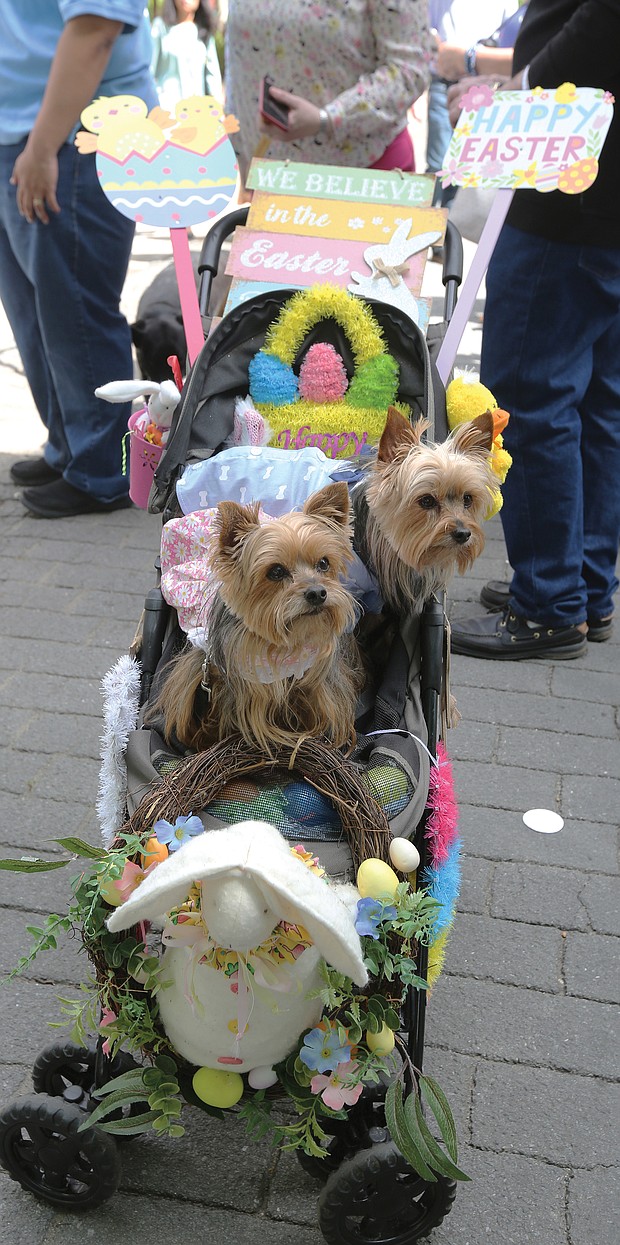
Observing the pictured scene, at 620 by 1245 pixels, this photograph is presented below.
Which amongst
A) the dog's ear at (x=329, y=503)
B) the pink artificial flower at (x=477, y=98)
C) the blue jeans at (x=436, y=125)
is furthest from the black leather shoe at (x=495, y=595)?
the blue jeans at (x=436, y=125)

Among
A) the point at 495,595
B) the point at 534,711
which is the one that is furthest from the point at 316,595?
the point at 495,595

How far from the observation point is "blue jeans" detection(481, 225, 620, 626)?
3676 mm

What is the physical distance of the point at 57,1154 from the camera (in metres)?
2.05

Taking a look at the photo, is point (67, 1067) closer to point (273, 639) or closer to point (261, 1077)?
point (261, 1077)

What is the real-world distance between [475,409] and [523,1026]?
1524 millimetres

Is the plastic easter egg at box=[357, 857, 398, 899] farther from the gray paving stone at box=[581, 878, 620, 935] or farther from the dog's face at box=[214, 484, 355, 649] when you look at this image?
the gray paving stone at box=[581, 878, 620, 935]

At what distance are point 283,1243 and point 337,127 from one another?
132 inches

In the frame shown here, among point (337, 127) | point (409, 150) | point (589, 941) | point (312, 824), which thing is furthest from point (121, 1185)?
point (409, 150)

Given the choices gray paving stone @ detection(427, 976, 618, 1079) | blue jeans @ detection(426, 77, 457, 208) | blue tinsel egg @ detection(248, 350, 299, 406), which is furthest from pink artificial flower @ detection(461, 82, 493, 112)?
blue jeans @ detection(426, 77, 457, 208)

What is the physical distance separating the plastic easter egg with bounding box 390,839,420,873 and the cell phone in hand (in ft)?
9.02

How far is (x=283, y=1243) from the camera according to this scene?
6.91 feet

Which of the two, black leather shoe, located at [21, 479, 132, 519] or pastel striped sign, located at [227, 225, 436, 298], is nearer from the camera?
pastel striped sign, located at [227, 225, 436, 298]

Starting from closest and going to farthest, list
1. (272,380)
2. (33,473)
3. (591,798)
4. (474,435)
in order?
(474,435) < (272,380) < (591,798) < (33,473)

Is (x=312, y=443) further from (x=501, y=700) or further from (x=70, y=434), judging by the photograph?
(x=70, y=434)
